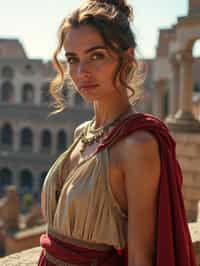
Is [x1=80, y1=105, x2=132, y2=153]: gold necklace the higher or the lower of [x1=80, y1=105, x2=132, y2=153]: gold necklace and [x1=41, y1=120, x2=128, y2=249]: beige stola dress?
the higher

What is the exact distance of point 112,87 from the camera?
1.51m

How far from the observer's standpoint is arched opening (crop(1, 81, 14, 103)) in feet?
96.0

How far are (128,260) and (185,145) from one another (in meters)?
6.83

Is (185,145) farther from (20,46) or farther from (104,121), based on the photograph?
(20,46)

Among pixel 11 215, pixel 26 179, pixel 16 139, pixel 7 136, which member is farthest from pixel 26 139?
pixel 11 215

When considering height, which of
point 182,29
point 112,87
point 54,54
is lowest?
point 112,87

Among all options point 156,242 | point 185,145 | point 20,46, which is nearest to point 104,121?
point 156,242

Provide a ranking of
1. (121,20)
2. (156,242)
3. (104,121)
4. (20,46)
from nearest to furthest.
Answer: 1. (156,242)
2. (121,20)
3. (104,121)
4. (20,46)

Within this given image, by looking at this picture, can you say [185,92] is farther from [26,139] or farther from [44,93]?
[44,93]

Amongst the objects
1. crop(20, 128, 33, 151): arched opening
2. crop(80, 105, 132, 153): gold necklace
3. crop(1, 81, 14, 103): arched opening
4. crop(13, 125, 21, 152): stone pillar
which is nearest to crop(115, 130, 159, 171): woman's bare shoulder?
crop(80, 105, 132, 153): gold necklace

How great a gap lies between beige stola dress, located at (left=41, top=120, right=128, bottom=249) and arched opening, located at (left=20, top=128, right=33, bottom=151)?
26.4m

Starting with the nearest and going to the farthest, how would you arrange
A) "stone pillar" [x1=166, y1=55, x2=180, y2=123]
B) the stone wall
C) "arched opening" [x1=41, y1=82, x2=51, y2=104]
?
the stone wall
"stone pillar" [x1=166, y1=55, x2=180, y2=123]
"arched opening" [x1=41, y1=82, x2=51, y2=104]

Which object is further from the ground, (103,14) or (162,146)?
(103,14)

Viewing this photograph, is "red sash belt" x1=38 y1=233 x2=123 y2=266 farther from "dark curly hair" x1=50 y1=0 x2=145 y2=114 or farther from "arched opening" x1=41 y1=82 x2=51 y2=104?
"arched opening" x1=41 y1=82 x2=51 y2=104
